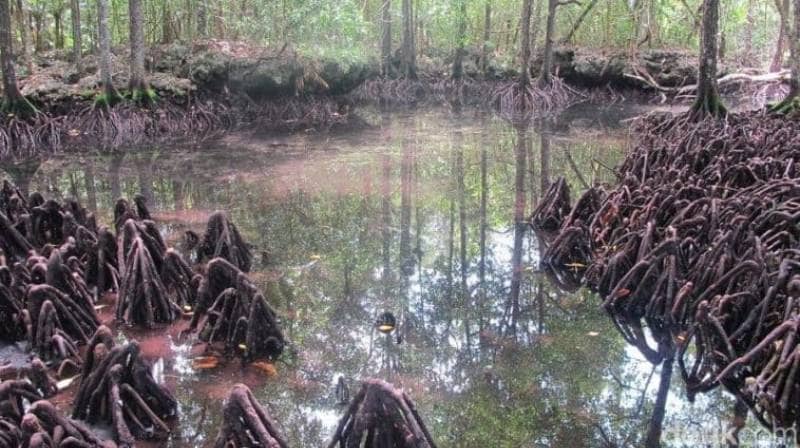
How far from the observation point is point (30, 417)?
311cm

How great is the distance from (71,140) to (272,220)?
7721mm

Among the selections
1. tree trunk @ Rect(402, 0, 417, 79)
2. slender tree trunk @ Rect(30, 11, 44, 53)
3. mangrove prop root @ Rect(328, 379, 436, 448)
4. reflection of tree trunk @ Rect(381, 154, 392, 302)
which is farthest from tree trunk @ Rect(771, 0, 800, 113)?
slender tree trunk @ Rect(30, 11, 44, 53)

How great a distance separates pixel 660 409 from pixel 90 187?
8.74m

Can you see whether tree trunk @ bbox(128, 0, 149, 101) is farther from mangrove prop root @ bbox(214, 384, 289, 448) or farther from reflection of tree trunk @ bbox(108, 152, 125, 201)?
mangrove prop root @ bbox(214, 384, 289, 448)

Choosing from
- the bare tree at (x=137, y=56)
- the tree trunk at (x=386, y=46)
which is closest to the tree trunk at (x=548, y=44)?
the tree trunk at (x=386, y=46)

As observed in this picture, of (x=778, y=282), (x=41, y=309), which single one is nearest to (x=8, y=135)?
(x=41, y=309)

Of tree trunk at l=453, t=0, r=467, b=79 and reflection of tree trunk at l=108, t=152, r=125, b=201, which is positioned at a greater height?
tree trunk at l=453, t=0, r=467, b=79

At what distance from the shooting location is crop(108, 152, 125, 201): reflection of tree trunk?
32.2 ft

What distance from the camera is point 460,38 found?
23672 mm

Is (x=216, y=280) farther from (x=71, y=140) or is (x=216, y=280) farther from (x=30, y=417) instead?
(x=71, y=140)

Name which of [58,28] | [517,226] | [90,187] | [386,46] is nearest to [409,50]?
[386,46]

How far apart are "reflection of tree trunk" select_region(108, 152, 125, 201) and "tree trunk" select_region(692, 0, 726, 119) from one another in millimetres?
9231

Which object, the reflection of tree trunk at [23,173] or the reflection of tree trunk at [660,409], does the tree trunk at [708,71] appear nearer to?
the reflection of tree trunk at [660,409]

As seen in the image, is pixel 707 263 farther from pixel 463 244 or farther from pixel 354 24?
pixel 354 24
